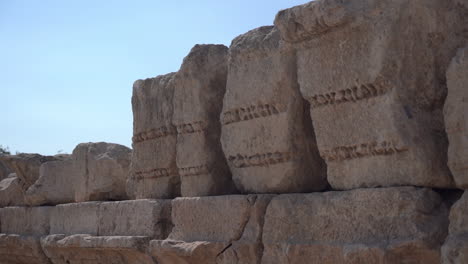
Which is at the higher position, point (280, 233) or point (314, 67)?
point (314, 67)

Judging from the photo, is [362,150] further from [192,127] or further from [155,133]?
[155,133]

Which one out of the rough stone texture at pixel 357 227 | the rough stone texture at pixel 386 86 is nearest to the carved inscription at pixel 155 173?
the rough stone texture at pixel 357 227

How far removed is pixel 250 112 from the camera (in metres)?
4.49

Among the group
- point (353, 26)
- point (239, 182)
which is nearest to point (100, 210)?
point (239, 182)

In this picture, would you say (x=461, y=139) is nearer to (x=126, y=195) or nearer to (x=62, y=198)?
(x=126, y=195)

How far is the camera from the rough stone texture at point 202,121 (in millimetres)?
5031

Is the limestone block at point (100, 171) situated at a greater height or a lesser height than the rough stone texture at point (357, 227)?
greater

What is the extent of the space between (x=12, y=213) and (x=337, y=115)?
535cm

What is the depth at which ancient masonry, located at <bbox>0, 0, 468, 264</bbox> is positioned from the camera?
3.45m

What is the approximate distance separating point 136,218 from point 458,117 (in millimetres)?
3068

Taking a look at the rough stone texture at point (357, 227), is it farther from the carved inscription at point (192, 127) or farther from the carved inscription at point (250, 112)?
the carved inscription at point (192, 127)

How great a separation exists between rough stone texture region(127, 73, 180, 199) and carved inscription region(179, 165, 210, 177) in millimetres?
264

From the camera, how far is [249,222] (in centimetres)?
440

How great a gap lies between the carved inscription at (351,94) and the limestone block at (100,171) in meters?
3.25
